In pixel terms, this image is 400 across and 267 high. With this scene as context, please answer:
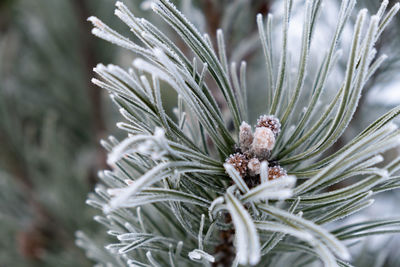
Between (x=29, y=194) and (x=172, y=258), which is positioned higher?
(x=29, y=194)

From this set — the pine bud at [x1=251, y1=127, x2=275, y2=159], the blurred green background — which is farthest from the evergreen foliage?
the blurred green background

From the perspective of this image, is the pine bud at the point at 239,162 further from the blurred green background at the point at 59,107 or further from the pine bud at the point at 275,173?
the blurred green background at the point at 59,107

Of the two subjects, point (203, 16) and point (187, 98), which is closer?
point (187, 98)

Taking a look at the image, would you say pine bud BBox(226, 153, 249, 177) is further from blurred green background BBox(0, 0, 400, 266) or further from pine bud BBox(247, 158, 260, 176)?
blurred green background BBox(0, 0, 400, 266)

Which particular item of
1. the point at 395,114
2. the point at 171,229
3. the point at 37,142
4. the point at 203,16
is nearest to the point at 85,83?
the point at 37,142

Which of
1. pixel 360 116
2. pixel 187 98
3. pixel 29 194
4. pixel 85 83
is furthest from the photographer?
pixel 85 83

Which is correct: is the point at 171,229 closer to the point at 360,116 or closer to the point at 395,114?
the point at 395,114

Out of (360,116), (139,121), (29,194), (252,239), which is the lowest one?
(252,239)
